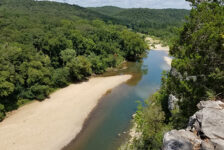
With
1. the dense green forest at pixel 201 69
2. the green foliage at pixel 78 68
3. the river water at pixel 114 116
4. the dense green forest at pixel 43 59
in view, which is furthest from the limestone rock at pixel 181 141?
the green foliage at pixel 78 68

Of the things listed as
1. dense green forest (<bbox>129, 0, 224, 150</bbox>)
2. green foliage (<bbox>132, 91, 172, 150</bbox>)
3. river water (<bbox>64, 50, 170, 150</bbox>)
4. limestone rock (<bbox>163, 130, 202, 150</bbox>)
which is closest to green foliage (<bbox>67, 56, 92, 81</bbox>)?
river water (<bbox>64, 50, 170, 150</bbox>)

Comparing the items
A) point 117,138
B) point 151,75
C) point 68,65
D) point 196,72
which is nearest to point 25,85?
point 68,65

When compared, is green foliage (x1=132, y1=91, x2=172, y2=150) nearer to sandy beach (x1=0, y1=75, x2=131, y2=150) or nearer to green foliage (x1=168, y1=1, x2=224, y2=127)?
green foliage (x1=168, y1=1, x2=224, y2=127)

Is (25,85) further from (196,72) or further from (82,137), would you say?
(196,72)

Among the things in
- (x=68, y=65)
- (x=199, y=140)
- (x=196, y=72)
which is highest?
(x=196, y=72)

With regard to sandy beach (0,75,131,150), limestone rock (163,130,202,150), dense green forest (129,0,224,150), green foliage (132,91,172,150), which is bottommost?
sandy beach (0,75,131,150)

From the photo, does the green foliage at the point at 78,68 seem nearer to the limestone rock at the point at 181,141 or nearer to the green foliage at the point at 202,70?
the green foliage at the point at 202,70
